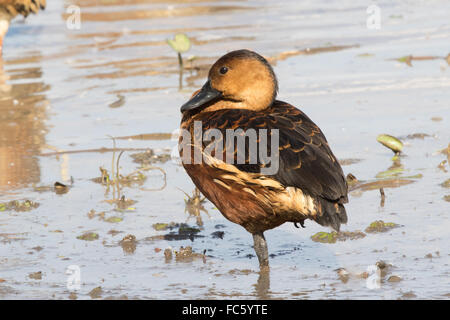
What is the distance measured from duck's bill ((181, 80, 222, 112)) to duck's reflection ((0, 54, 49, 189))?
223 centimetres

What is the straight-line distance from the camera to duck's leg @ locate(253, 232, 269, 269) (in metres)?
5.18

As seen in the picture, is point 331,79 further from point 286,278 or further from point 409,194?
point 286,278

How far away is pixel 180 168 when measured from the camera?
7.22 m

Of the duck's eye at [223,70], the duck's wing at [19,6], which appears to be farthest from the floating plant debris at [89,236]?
the duck's wing at [19,6]

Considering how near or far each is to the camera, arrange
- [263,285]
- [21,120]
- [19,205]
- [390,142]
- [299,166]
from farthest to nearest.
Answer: [21,120]
[390,142]
[19,205]
[263,285]
[299,166]

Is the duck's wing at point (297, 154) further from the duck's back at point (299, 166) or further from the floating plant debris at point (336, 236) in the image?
the floating plant debris at point (336, 236)

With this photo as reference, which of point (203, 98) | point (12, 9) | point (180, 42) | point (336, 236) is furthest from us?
point (12, 9)

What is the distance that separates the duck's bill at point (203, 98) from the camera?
5266mm

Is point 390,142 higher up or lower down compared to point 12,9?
lower down

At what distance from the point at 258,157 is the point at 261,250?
69 centimetres

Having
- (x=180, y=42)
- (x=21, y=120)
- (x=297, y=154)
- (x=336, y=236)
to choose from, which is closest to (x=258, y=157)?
(x=297, y=154)

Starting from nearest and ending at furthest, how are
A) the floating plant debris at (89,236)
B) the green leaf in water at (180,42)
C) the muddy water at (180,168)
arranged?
the muddy water at (180,168)
the floating plant debris at (89,236)
the green leaf in water at (180,42)

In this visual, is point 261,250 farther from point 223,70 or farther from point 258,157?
point 223,70

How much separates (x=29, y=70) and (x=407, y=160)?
647cm
